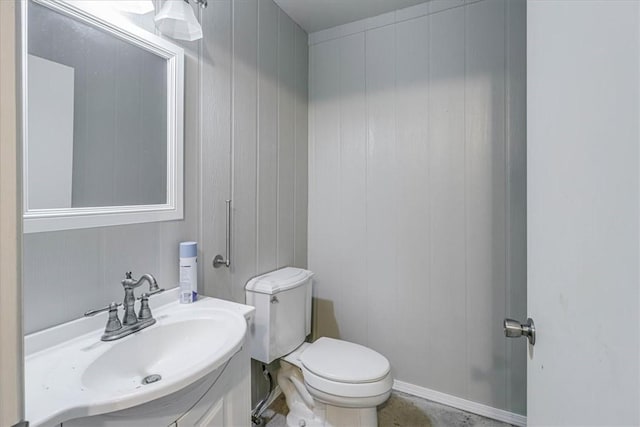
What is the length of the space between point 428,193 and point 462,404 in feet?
4.05

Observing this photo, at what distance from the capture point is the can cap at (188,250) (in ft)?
3.78

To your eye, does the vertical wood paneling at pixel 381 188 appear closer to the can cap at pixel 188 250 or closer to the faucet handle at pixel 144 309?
the can cap at pixel 188 250

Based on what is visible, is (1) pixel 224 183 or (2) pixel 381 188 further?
(2) pixel 381 188

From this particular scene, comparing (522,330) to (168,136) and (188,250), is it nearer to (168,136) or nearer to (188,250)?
(188,250)

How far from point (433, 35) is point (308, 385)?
2017 mm

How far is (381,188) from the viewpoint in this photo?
6.14ft

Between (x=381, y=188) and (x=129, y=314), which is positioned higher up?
(x=381, y=188)

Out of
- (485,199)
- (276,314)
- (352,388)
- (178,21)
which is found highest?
(178,21)

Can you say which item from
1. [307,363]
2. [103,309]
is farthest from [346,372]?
[103,309]

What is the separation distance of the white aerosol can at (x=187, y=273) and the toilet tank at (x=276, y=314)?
0.37 metres
